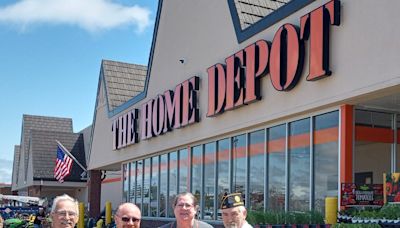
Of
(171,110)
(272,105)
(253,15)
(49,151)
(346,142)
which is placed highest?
(253,15)

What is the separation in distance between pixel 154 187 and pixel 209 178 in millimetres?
4858

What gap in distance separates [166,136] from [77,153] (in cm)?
2239

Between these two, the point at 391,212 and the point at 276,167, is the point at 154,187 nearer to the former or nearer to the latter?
the point at 276,167

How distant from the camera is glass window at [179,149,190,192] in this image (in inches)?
691

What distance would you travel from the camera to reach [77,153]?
39688 millimetres

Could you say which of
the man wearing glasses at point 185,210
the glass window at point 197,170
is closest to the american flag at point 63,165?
the glass window at point 197,170

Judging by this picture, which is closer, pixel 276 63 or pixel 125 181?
pixel 276 63

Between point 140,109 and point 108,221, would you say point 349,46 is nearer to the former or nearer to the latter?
point 140,109

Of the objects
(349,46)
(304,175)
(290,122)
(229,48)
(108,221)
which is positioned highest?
(229,48)

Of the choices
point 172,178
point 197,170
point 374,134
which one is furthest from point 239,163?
point 172,178

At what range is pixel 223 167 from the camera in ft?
50.6

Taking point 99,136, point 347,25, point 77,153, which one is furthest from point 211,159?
point 77,153

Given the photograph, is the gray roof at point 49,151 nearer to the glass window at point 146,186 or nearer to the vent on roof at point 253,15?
the glass window at point 146,186

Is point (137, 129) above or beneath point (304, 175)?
above
